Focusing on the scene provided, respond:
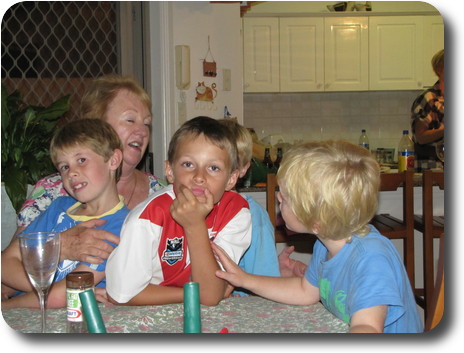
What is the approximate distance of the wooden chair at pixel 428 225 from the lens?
269 centimetres

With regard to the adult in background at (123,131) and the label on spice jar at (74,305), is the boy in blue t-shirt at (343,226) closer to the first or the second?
the label on spice jar at (74,305)

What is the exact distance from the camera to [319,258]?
1.22 meters

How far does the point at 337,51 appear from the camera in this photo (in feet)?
16.8

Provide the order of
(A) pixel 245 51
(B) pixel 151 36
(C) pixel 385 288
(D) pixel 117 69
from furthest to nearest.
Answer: (A) pixel 245 51 → (D) pixel 117 69 → (B) pixel 151 36 → (C) pixel 385 288

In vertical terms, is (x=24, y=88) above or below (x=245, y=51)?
below

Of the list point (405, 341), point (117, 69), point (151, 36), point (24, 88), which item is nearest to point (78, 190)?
point (405, 341)

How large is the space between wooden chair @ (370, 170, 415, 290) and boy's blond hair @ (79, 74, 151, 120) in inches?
53.3

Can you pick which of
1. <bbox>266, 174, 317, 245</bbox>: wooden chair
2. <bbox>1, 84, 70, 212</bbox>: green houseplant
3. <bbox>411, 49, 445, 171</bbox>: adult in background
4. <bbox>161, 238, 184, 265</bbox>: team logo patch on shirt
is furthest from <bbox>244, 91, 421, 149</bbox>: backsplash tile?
<bbox>161, 238, 184, 265</bbox>: team logo patch on shirt

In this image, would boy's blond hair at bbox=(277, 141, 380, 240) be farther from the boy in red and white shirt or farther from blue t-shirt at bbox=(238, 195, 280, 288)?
blue t-shirt at bbox=(238, 195, 280, 288)

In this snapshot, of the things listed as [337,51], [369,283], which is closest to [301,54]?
[337,51]

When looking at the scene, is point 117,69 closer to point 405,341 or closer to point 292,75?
point 292,75

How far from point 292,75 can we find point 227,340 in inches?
179

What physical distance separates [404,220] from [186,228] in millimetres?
1891

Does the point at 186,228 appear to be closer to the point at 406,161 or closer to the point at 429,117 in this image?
the point at 406,161
